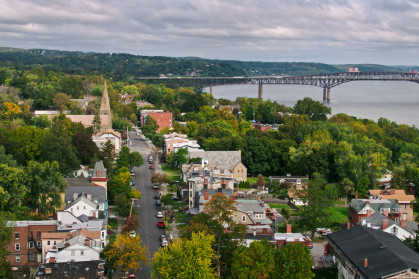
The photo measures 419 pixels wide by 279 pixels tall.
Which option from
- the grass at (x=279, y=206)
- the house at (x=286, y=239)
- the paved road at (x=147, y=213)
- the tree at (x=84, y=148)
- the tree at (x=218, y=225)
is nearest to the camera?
the tree at (x=218, y=225)

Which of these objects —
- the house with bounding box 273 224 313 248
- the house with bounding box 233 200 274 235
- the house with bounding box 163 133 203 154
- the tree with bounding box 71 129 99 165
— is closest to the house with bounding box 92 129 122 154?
the house with bounding box 163 133 203 154

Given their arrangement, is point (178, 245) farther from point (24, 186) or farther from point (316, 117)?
point (316, 117)

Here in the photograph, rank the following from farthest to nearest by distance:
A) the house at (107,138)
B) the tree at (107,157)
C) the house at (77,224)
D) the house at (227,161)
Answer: the house at (107,138) < the house at (227,161) < the tree at (107,157) < the house at (77,224)

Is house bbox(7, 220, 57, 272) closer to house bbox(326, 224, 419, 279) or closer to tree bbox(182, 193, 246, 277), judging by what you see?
tree bbox(182, 193, 246, 277)

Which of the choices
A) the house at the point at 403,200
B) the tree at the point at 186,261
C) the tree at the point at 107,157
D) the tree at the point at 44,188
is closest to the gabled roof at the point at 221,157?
the tree at the point at 107,157

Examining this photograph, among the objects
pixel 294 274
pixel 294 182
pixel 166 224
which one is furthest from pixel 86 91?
pixel 294 274

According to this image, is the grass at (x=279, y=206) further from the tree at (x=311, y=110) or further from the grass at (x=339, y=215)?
the tree at (x=311, y=110)
